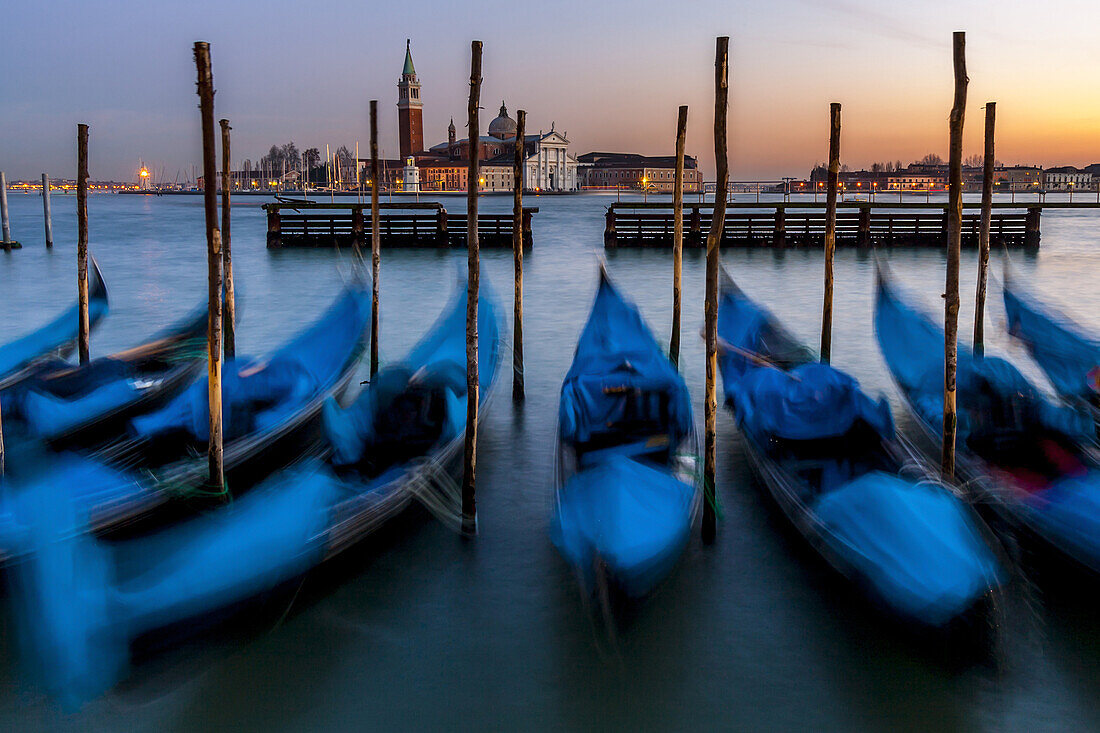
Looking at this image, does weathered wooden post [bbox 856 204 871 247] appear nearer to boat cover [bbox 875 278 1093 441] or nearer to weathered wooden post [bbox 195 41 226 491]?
boat cover [bbox 875 278 1093 441]

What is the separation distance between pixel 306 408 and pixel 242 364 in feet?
1.88

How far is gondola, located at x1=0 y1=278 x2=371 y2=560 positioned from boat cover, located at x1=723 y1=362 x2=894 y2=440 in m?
2.82

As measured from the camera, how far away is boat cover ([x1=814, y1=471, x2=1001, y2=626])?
346 centimetres

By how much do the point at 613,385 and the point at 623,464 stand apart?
5.04 ft

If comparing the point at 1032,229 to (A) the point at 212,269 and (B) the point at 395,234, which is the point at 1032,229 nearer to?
(B) the point at 395,234

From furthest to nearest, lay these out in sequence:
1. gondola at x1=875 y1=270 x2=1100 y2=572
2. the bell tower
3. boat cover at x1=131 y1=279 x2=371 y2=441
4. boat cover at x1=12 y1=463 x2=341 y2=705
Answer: the bell tower → boat cover at x1=131 y1=279 x2=371 y2=441 → gondola at x1=875 y1=270 x2=1100 y2=572 → boat cover at x1=12 y1=463 x2=341 y2=705

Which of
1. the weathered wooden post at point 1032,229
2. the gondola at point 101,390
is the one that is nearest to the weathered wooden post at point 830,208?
the gondola at point 101,390

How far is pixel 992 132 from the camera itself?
25.5ft

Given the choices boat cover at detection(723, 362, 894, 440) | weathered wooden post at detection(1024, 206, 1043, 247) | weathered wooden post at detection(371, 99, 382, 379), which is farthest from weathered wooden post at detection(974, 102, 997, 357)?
Answer: weathered wooden post at detection(1024, 206, 1043, 247)

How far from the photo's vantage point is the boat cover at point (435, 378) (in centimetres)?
518

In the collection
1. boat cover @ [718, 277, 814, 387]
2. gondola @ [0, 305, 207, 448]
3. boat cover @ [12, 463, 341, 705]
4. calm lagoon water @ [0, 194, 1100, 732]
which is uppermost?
boat cover @ [718, 277, 814, 387]

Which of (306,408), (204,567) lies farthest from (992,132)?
(204,567)

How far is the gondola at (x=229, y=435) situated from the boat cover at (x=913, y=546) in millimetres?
3227

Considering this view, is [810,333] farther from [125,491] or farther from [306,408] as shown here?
[125,491]
